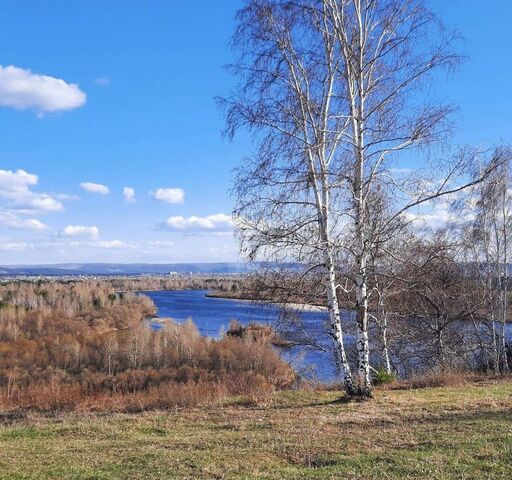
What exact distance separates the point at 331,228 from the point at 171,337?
101ft

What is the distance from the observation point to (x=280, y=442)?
7.21 meters

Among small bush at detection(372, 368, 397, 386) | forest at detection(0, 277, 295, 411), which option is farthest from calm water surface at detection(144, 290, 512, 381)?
small bush at detection(372, 368, 397, 386)

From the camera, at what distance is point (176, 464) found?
611cm

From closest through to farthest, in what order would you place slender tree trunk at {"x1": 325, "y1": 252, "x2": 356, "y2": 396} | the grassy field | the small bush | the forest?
1. the grassy field
2. slender tree trunk at {"x1": 325, "y1": 252, "x2": 356, "y2": 396}
3. the forest
4. the small bush

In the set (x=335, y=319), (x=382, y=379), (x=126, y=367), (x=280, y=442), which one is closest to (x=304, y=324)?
(x=382, y=379)

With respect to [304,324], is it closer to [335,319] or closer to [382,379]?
[382,379]

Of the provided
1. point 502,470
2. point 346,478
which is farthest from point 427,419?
point 346,478

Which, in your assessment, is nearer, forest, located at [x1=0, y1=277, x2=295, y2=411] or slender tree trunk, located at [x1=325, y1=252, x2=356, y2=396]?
slender tree trunk, located at [x1=325, y1=252, x2=356, y2=396]

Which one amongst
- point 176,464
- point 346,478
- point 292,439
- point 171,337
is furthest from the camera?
point 171,337

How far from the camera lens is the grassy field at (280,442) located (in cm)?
574

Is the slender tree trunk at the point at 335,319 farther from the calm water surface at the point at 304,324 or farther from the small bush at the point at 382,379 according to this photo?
the small bush at the point at 382,379

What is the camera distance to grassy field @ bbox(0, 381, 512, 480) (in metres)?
5.74

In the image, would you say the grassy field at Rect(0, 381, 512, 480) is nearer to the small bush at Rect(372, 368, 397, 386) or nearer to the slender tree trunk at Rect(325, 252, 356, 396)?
the slender tree trunk at Rect(325, 252, 356, 396)

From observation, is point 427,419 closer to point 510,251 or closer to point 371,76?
point 371,76
